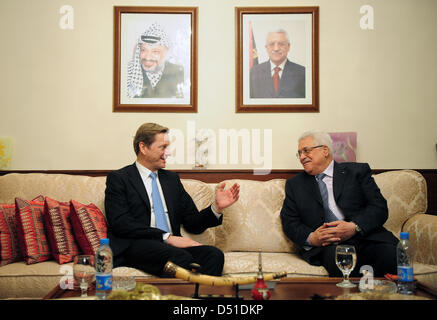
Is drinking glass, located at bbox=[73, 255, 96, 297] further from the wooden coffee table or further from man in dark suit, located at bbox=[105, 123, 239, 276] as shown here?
man in dark suit, located at bbox=[105, 123, 239, 276]

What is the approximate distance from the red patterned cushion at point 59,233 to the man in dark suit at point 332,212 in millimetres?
1389

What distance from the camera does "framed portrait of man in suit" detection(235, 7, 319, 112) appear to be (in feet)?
11.1

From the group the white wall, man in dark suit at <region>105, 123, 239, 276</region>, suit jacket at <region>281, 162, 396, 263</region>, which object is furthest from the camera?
the white wall

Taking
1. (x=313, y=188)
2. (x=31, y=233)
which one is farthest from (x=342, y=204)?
(x=31, y=233)

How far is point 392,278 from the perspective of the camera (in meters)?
1.84

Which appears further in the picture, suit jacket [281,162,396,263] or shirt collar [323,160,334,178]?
shirt collar [323,160,334,178]

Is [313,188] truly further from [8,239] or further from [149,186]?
[8,239]

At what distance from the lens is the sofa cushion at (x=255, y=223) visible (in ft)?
9.16

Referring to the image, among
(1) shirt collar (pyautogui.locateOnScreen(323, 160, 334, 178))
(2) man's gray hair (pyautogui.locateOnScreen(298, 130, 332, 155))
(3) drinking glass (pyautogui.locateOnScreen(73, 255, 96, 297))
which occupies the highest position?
(2) man's gray hair (pyautogui.locateOnScreen(298, 130, 332, 155))

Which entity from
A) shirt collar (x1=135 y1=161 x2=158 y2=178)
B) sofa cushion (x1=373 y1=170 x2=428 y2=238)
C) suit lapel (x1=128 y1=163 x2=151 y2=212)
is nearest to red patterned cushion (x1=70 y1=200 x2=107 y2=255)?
suit lapel (x1=128 y1=163 x2=151 y2=212)

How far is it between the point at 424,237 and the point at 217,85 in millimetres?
1932

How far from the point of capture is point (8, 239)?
2389 millimetres

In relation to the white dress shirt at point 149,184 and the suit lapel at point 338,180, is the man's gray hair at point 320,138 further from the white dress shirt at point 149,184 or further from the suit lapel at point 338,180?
the white dress shirt at point 149,184
